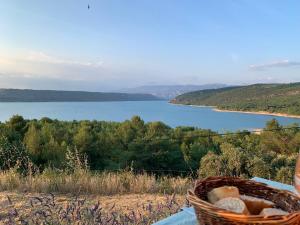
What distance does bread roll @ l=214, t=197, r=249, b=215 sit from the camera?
74cm

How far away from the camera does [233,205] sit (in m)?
0.76

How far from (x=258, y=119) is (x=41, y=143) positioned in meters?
23.4

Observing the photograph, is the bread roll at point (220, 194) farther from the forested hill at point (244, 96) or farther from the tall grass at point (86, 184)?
the forested hill at point (244, 96)

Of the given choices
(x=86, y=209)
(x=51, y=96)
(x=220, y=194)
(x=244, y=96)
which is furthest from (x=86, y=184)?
(x=244, y=96)

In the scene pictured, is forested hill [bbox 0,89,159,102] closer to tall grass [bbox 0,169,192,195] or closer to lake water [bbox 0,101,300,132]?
lake water [bbox 0,101,300,132]

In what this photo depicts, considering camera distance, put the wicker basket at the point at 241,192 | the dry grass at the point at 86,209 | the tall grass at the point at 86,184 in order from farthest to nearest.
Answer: the tall grass at the point at 86,184, the dry grass at the point at 86,209, the wicker basket at the point at 241,192

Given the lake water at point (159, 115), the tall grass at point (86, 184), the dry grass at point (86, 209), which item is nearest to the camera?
the dry grass at point (86, 209)

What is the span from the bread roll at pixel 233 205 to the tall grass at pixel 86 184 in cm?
375

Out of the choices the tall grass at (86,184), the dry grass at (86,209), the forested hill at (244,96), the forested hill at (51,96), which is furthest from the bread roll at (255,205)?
the forested hill at (51,96)

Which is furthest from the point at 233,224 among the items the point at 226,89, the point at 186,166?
the point at 226,89

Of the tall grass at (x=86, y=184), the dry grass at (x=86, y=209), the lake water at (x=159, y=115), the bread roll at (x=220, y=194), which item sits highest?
the bread roll at (x=220, y=194)

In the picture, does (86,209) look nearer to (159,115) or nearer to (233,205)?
(233,205)

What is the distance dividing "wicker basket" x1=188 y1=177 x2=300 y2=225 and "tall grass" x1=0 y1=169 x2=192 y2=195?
3.55 meters

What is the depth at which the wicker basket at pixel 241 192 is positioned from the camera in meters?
0.69
